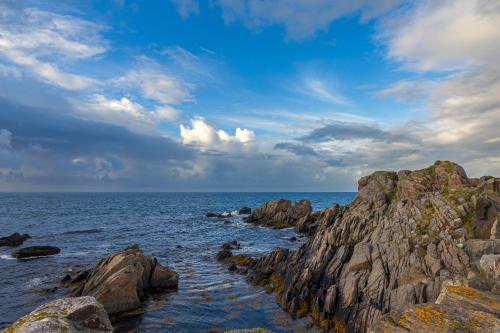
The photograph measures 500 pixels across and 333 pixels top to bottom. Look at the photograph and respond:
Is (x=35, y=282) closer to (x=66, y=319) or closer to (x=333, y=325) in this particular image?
(x=66, y=319)

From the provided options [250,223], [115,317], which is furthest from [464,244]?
[250,223]

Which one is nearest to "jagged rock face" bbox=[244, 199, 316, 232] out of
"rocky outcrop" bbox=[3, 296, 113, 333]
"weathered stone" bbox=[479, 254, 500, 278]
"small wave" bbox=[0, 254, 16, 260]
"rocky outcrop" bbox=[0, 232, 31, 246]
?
"small wave" bbox=[0, 254, 16, 260]

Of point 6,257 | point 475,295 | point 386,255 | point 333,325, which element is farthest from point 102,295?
point 6,257

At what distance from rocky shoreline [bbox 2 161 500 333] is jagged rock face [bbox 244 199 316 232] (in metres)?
51.9

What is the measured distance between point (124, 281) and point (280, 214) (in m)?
75.9

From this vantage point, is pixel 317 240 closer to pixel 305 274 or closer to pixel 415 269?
pixel 305 274

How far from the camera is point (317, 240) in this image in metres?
40.5

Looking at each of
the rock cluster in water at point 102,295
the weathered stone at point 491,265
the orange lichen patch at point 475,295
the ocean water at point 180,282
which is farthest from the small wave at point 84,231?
the orange lichen patch at point 475,295

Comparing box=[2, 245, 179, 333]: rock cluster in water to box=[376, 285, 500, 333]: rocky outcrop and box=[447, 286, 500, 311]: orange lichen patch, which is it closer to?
box=[376, 285, 500, 333]: rocky outcrop

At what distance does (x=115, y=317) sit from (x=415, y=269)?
2881 cm

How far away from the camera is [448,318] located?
821 cm

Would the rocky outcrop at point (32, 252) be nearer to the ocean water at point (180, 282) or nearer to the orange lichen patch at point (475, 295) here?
the ocean water at point (180, 282)

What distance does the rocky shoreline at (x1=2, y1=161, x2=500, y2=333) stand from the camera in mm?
24297

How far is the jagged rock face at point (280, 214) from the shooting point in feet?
324
